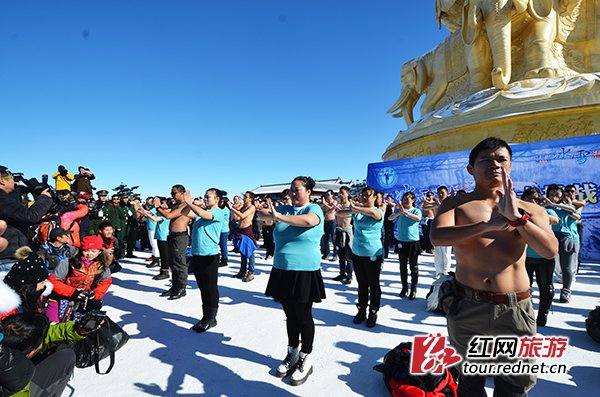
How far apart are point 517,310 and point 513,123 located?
12362 mm

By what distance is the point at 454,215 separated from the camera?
1.68 m

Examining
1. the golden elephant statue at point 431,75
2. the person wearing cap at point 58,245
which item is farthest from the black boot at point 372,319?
the golden elephant statue at point 431,75

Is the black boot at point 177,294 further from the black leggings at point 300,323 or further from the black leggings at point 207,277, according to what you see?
the black leggings at point 300,323

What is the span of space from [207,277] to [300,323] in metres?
1.73

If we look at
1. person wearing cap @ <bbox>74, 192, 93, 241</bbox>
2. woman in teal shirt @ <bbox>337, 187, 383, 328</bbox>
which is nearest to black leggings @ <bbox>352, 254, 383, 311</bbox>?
woman in teal shirt @ <bbox>337, 187, 383, 328</bbox>

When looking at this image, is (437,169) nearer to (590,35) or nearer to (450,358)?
(450,358)

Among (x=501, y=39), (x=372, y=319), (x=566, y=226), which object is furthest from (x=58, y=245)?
(x=501, y=39)

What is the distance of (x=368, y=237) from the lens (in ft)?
12.5

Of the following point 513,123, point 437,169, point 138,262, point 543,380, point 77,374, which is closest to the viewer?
point 543,380

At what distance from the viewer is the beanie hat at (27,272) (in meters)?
2.30

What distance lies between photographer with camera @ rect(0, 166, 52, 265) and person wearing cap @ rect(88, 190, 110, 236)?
566cm

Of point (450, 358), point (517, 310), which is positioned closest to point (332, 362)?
point (450, 358)

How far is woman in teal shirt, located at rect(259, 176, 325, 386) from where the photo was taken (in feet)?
8.57

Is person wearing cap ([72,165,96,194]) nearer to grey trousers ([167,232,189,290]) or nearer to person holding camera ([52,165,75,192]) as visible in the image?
person holding camera ([52,165,75,192])
